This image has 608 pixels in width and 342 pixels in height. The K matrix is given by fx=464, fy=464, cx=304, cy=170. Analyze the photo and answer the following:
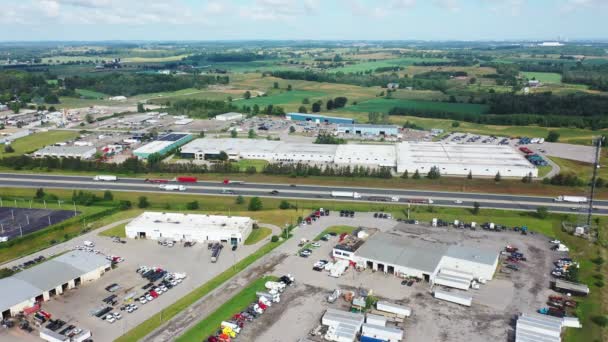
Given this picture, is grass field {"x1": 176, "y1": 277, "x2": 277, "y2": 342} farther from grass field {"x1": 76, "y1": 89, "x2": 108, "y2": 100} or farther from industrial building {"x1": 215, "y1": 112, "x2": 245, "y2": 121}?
grass field {"x1": 76, "y1": 89, "x2": 108, "y2": 100}

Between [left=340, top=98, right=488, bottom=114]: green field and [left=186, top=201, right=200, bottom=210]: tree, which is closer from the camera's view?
[left=186, top=201, right=200, bottom=210]: tree

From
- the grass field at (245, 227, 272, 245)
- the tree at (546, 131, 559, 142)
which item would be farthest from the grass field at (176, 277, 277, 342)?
the tree at (546, 131, 559, 142)

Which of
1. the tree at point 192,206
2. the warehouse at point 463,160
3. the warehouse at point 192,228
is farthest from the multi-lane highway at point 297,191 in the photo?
the warehouse at point 192,228

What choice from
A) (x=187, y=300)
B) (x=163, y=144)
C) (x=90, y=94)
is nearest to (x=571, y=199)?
(x=187, y=300)

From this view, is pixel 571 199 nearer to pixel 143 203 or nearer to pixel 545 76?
pixel 143 203

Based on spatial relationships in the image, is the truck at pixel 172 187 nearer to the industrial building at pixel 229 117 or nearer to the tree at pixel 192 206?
the tree at pixel 192 206
